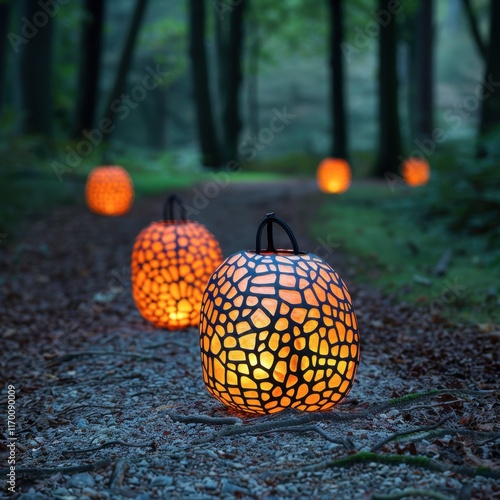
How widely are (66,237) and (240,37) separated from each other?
636 inches

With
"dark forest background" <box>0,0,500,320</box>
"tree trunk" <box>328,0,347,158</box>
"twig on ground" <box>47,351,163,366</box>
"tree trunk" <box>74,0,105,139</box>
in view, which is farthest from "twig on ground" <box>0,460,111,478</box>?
"tree trunk" <box>328,0,347,158</box>

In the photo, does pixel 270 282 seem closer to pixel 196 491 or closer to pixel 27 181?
pixel 196 491

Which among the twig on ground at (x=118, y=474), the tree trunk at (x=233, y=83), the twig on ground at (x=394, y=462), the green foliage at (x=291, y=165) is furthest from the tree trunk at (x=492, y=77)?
the green foliage at (x=291, y=165)

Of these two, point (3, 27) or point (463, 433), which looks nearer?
point (463, 433)

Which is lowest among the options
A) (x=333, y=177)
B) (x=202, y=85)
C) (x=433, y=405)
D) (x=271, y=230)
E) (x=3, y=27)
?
(x=433, y=405)

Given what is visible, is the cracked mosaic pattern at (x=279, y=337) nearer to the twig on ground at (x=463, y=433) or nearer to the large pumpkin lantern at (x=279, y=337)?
the large pumpkin lantern at (x=279, y=337)

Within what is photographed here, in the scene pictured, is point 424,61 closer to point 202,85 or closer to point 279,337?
point 202,85

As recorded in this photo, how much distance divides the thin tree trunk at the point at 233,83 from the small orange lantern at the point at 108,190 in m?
13.5

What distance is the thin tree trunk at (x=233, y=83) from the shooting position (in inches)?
977

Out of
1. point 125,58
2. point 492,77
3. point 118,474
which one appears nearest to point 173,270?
point 118,474

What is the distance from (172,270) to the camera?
19.3 ft

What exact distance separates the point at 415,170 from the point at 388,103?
7.44ft

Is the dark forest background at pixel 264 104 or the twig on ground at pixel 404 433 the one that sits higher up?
the dark forest background at pixel 264 104

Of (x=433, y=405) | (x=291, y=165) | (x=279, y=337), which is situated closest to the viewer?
(x=279, y=337)
